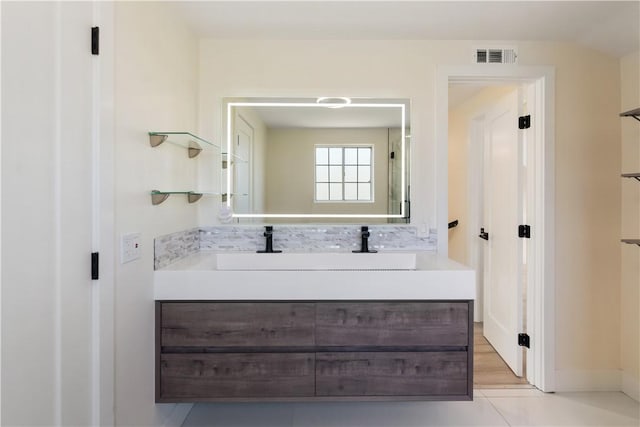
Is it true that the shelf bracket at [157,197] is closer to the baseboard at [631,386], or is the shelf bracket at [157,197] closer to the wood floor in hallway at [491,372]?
the wood floor in hallway at [491,372]

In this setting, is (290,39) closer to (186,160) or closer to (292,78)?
(292,78)

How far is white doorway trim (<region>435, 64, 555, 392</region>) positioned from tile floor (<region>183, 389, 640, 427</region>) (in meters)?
0.20

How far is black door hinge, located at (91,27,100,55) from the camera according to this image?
1.20m

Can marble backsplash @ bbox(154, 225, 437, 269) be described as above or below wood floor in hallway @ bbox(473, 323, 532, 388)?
above

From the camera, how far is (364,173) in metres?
2.24

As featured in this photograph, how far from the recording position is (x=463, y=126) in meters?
3.41

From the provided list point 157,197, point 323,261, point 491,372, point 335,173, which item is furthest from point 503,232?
point 157,197

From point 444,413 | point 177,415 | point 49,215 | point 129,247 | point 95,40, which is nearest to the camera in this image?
point 49,215

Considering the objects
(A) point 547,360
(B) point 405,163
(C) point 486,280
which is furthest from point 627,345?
(B) point 405,163

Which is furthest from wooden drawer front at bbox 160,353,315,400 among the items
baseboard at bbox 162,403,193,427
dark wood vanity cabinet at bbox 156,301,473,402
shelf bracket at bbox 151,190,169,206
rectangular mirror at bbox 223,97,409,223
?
rectangular mirror at bbox 223,97,409,223

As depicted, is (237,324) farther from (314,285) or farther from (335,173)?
(335,173)

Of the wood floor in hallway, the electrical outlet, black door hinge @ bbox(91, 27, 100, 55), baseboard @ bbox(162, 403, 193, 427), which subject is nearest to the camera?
black door hinge @ bbox(91, 27, 100, 55)

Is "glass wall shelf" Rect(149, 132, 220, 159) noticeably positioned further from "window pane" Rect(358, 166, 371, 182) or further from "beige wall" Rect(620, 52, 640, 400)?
"beige wall" Rect(620, 52, 640, 400)

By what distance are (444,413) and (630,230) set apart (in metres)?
1.57
